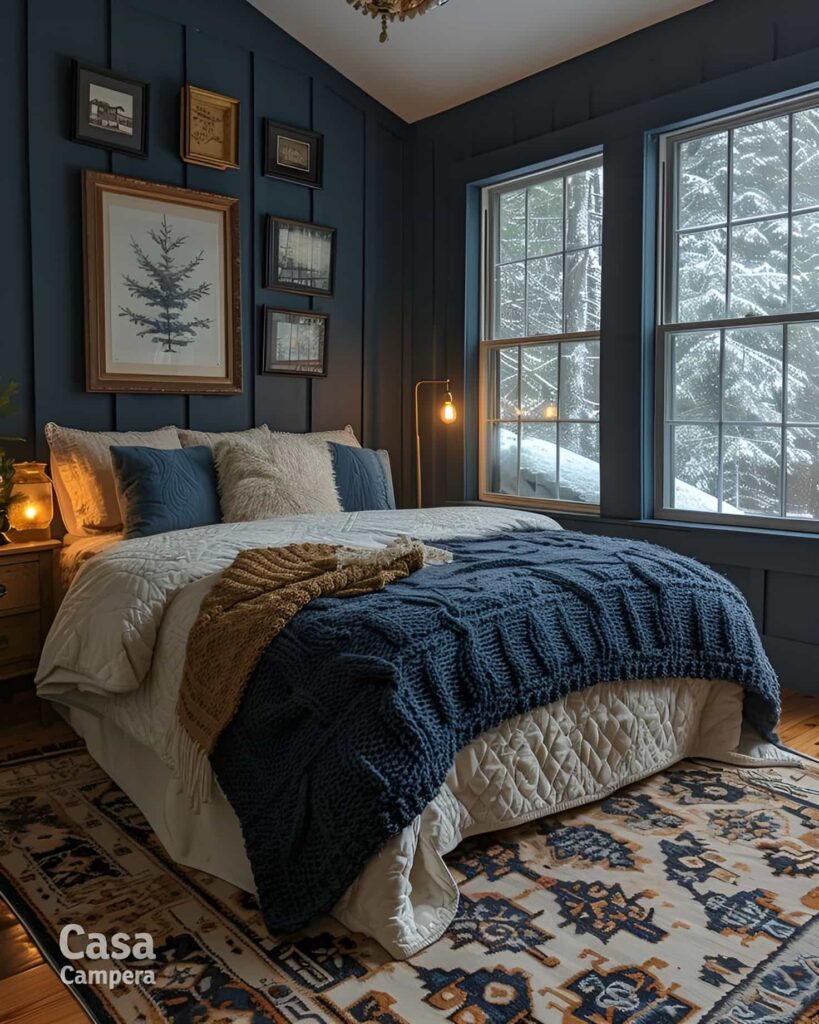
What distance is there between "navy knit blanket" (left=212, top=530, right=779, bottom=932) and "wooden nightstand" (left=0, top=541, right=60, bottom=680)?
1447 millimetres

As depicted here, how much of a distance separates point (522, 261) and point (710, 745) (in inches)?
108

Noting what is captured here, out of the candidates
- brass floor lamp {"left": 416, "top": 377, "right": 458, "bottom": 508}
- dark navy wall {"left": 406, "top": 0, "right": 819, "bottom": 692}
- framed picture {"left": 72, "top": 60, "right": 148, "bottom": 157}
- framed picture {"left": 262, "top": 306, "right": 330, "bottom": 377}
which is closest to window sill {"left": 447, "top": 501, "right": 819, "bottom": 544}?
dark navy wall {"left": 406, "top": 0, "right": 819, "bottom": 692}

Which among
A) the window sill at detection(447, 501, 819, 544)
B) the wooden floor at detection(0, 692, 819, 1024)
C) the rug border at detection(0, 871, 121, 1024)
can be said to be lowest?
the wooden floor at detection(0, 692, 819, 1024)

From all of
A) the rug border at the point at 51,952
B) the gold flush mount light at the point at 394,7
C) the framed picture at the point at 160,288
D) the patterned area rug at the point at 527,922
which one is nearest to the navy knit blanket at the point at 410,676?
the patterned area rug at the point at 527,922

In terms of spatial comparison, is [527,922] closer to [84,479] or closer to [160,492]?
[160,492]

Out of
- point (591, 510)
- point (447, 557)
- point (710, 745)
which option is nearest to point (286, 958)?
point (447, 557)

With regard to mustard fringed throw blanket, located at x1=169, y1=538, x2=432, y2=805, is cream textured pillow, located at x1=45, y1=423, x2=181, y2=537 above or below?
above

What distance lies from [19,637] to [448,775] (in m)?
1.90

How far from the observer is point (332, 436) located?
4422mm

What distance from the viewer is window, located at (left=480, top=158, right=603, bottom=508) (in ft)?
13.8

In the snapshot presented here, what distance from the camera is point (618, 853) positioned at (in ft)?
7.14

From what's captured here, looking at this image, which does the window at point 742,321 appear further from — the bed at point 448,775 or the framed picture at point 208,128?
the framed picture at point 208,128

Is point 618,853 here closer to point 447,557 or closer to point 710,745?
point 710,745

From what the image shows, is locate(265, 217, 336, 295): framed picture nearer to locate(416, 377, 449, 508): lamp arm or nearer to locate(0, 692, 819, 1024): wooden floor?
locate(416, 377, 449, 508): lamp arm
